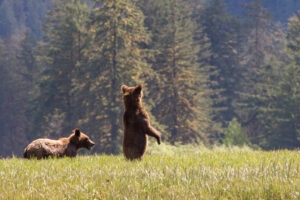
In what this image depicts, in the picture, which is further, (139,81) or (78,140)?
(139,81)

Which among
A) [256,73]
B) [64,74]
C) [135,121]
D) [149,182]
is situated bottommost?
[149,182]

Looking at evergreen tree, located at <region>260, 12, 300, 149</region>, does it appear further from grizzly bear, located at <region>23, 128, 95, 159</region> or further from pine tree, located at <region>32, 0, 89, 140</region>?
grizzly bear, located at <region>23, 128, 95, 159</region>

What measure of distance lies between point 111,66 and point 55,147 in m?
28.4

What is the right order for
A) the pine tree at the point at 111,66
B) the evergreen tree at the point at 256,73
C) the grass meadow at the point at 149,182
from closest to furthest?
the grass meadow at the point at 149,182, the pine tree at the point at 111,66, the evergreen tree at the point at 256,73

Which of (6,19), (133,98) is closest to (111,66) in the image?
(133,98)

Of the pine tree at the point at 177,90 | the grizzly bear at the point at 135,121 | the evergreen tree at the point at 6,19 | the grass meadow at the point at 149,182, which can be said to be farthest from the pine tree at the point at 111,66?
the evergreen tree at the point at 6,19

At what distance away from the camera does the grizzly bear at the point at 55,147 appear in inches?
380

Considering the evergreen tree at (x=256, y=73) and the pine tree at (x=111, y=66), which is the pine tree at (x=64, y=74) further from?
the evergreen tree at (x=256, y=73)

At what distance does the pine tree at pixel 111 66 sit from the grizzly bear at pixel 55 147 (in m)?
26.3

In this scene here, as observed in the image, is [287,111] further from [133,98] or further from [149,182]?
[149,182]

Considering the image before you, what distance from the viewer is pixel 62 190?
5.85 metres

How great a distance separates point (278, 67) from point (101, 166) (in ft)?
160

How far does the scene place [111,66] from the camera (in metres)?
37.9

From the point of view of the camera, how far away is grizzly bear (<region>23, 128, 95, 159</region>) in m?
9.65
